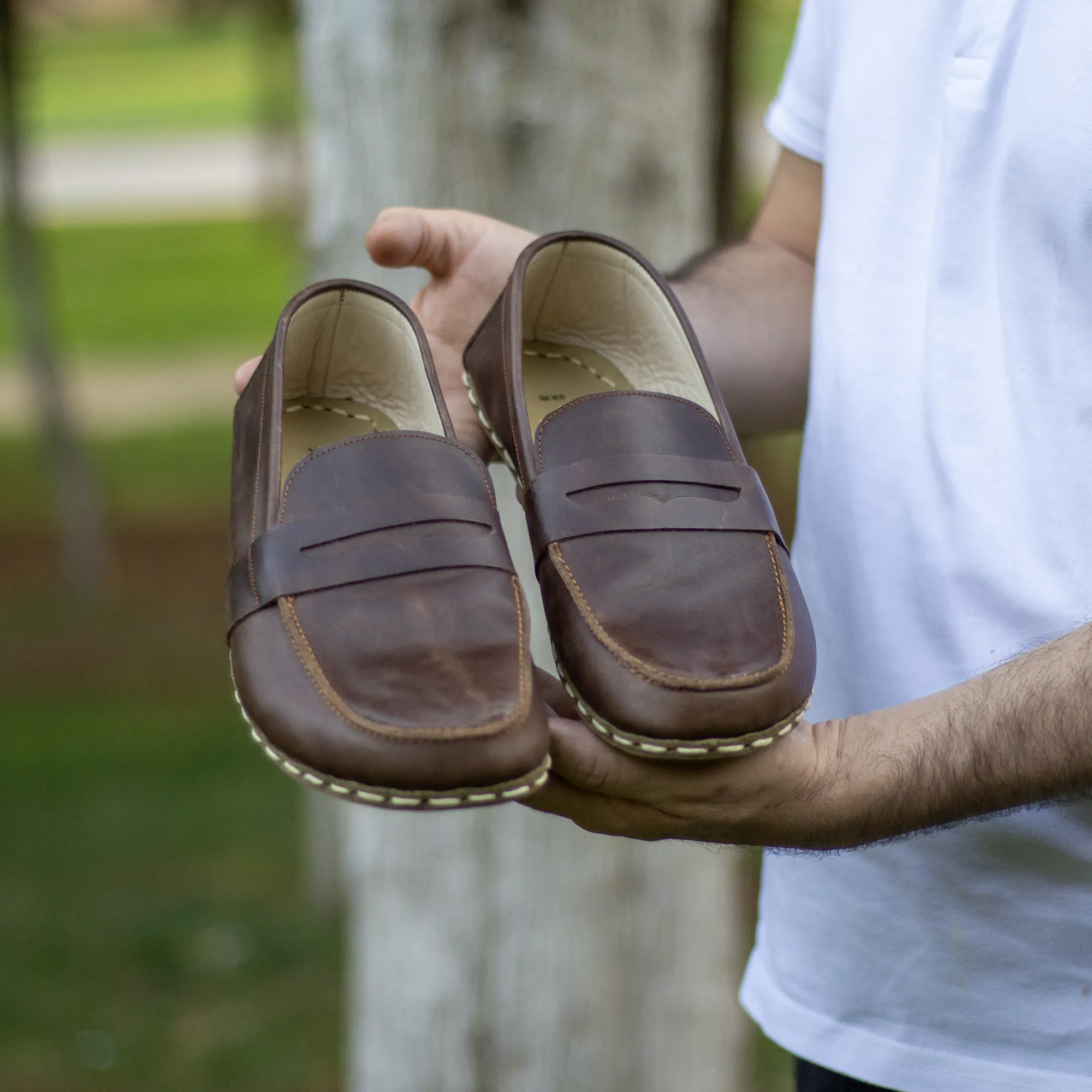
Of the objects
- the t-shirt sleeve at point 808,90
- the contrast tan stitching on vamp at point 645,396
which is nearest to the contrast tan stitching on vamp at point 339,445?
the contrast tan stitching on vamp at point 645,396

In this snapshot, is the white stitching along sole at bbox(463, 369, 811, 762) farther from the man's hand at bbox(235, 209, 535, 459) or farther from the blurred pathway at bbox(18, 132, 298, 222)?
the blurred pathway at bbox(18, 132, 298, 222)

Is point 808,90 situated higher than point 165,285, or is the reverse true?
point 808,90

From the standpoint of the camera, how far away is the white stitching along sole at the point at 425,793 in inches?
50.7

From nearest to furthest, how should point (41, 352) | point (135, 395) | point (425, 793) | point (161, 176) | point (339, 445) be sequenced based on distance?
point (425, 793) < point (339, 445) < point (41, 352) < point (135, 395) < point (161, 176)

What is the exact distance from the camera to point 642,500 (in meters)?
1.51

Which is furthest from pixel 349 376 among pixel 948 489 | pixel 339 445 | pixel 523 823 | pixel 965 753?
pixel 523 823

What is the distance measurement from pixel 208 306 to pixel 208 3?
8.23m

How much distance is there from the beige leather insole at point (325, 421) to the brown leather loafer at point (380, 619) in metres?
0.16

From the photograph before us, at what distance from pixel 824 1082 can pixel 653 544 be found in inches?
29.8

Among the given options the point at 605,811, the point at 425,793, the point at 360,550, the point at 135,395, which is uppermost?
the point at 360,550

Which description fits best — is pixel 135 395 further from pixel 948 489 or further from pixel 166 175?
pixel 166 175

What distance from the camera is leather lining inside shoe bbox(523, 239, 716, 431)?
1.81 metres

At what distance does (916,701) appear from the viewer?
1.40 meters

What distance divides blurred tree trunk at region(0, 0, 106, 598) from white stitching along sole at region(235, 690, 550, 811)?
6496 millimetres
